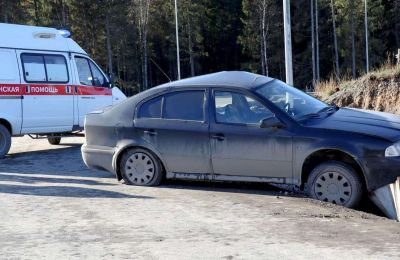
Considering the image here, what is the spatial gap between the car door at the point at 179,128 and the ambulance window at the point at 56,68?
16.4 ft

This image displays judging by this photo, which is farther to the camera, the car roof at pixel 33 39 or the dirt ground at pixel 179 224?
the car roof at pixel 33 39

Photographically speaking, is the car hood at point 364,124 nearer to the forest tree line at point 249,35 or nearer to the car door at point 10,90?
the car door at point 10,90

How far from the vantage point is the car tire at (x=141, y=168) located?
28.0 feet

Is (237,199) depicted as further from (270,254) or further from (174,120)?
(270,254)


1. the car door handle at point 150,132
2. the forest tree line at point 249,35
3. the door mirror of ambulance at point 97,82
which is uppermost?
the forest tree line at point 249,35

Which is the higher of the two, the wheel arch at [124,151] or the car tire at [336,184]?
the wheel arch at [124,151]

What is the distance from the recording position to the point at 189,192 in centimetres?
824

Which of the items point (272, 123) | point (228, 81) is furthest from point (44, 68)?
point (272, 123)

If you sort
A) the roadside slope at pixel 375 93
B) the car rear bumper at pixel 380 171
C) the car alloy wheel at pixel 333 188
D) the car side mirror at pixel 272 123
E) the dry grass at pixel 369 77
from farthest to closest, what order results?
the dry grass at pixel 369 77
the roadside slope at pixel 375 93
the car side mirror at pixel 272 123
the car alloy wheel at pixel 333 188
the car rear bumper at pixel 380 171

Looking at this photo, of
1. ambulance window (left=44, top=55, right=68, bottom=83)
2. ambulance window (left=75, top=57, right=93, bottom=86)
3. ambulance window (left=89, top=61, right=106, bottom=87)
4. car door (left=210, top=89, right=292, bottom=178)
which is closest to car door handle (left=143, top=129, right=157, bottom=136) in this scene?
car door (left=210, top=89, right=292, bottom=178)

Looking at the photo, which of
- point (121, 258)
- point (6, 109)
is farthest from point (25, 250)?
point (6, 109)

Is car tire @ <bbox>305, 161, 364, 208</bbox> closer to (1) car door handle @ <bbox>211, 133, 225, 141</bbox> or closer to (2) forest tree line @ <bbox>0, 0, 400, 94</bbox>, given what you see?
(1) car door handle @ <bbox>211, 133, 225, 141</bbox>

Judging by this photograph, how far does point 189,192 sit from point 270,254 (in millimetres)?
3066

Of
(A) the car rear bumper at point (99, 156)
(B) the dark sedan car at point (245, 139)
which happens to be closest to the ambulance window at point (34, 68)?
(B) the dark sedan car at point (245, 139)
